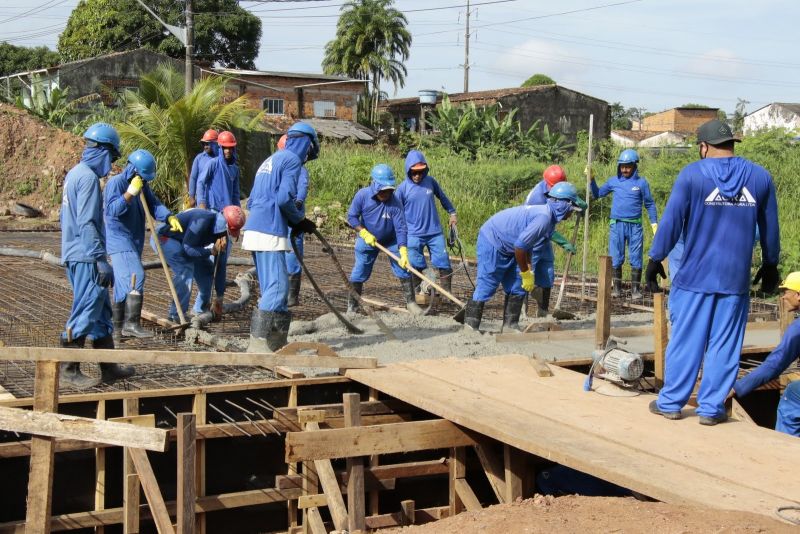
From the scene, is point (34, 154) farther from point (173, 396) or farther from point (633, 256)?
point (173, 396)

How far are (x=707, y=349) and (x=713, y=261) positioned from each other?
1.42 feet

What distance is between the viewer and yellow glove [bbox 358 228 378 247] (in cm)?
834

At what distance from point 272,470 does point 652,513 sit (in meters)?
2.79

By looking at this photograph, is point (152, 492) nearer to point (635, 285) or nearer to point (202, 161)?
point (202, 161)

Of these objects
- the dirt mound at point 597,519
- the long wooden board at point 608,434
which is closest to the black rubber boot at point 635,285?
the long wooden board at point 608,434

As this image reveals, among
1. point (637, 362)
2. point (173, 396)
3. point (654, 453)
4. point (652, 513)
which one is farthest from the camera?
point (173, 396)

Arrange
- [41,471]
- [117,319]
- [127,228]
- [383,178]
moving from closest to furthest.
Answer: [41,471], [127,228], [117,319], [383,178]

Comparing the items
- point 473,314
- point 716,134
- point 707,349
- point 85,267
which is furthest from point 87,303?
point 716,134

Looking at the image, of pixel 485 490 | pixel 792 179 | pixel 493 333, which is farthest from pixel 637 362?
pixel 792 179

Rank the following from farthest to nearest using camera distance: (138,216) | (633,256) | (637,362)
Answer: (633,256) < (138,216) < (637,362)

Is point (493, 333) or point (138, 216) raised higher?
point (138, 216)

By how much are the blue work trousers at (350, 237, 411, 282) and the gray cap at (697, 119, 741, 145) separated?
419cm

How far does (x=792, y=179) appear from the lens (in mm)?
16031

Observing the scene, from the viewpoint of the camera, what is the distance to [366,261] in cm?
877
